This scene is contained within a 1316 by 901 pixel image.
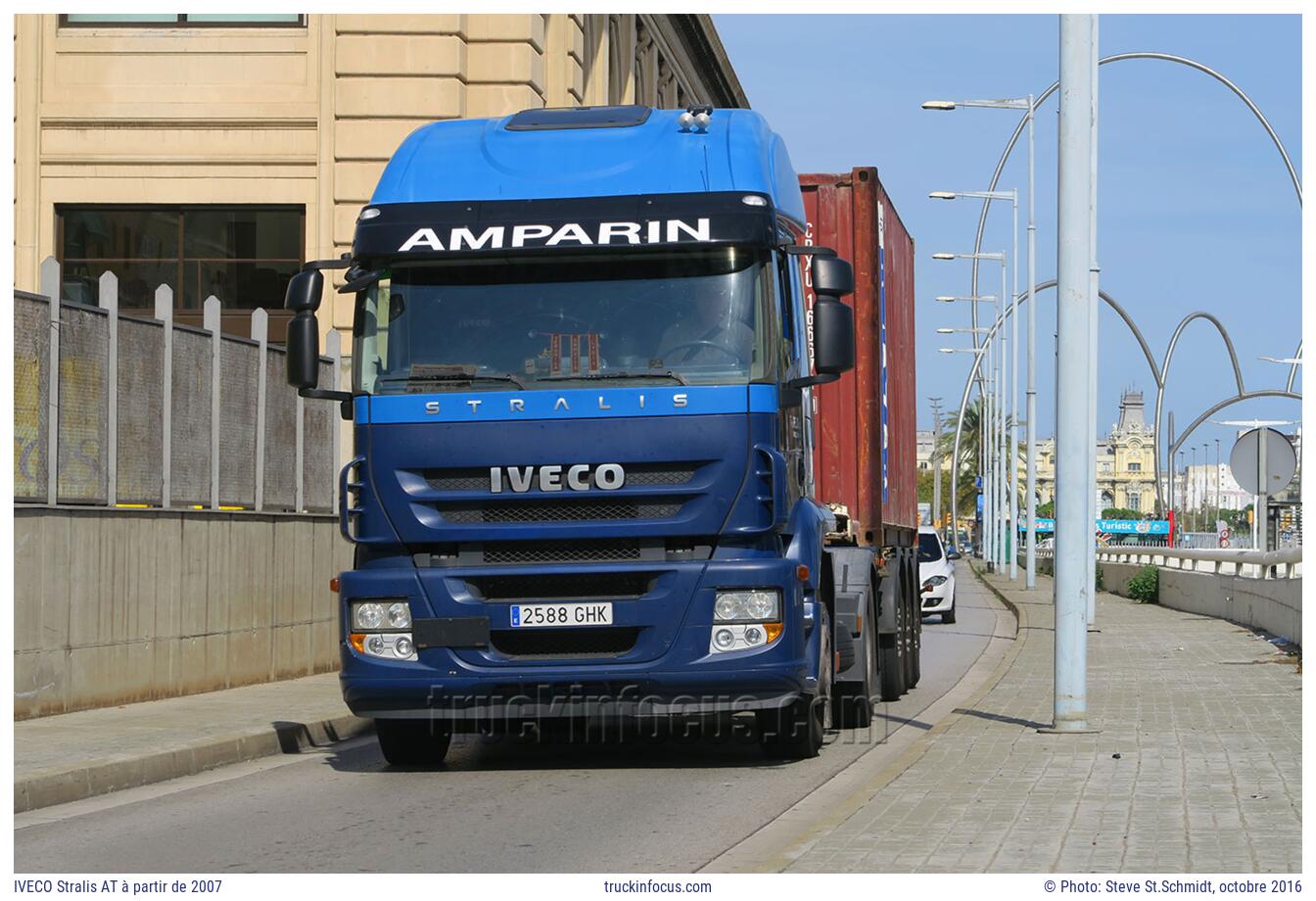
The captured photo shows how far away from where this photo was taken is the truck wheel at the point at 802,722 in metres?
12.2

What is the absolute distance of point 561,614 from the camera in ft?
36.2

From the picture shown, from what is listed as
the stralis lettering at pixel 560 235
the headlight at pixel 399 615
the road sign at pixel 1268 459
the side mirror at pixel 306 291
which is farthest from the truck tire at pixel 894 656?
the road sign at pixel 1268 459

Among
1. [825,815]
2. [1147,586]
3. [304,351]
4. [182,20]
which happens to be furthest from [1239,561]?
[825,815]

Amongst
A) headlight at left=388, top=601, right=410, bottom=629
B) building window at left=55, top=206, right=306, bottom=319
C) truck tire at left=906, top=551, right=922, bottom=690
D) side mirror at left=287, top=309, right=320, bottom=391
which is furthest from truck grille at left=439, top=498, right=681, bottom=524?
building window at left=55, top=206, right=306, bottom=319

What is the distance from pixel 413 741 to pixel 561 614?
195 centimetres

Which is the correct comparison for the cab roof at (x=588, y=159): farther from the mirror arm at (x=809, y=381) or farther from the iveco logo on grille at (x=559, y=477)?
the iveco logo on grille at (x=559, y=477)

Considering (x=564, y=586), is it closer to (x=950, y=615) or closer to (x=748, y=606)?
(x=748, y=606)

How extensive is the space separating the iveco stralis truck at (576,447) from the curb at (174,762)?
4.63 ft

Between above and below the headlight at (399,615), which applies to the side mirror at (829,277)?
above

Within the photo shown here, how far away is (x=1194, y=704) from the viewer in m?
15.5

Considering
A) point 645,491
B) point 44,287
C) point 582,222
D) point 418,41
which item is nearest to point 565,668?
point 645,491

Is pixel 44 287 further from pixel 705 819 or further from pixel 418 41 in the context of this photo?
pixel 418 41
